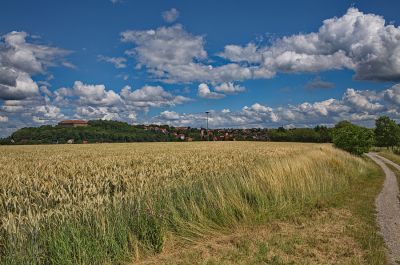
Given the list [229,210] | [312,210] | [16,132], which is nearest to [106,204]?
[229,210]

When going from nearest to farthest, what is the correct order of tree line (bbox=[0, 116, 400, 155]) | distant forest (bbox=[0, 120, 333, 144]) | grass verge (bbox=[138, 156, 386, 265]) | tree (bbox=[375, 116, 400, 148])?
grass verge (bbox=[138, 156, 386, 265])
tree (bbox=[375, 116, 400, 148])
tree line (bbox=[0, 116, 400, 155])
distant forest (bbox=[0, 120, 333, 144])

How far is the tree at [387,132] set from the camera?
88812 millimetres

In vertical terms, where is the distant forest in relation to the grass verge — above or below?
above

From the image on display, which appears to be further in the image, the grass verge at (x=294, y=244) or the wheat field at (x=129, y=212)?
the grass verge at (x=294, y=244)

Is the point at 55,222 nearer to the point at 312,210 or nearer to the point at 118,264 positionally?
the point at 118,264

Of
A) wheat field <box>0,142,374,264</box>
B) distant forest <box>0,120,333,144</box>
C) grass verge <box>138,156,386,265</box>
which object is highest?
distant forest <box>0,120,333,144</box>

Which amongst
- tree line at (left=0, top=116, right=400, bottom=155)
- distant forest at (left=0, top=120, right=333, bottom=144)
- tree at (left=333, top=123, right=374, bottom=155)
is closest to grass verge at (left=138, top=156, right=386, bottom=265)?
tree at (left=333, top=123, right=374, bottom=155)

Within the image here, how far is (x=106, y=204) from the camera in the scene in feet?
24.3

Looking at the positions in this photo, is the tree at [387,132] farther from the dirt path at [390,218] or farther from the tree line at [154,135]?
the dirt path at [390,218]

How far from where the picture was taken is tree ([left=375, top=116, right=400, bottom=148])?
88.8 metres

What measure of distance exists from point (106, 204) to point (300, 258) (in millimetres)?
4387

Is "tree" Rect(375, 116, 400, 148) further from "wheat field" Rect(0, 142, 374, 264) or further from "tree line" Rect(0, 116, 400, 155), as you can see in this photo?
"wheat field" Rect(0, 142, 374, 264)

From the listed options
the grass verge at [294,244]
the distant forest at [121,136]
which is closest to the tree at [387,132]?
the distant forest at [121,136]

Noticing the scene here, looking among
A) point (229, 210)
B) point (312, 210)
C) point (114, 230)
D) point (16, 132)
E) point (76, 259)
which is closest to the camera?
point (76, 259)
